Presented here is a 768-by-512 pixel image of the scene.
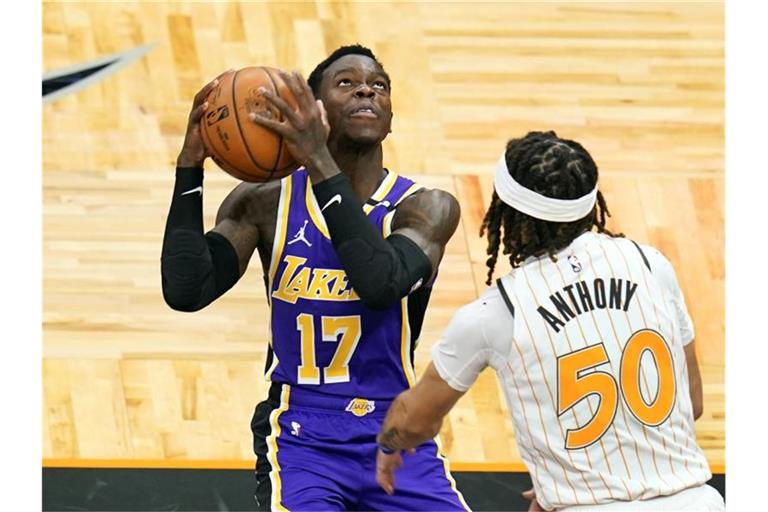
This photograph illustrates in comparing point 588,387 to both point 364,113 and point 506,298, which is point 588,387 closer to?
point 506,298

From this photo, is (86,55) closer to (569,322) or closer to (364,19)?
(364,19)

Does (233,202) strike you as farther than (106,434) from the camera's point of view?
No

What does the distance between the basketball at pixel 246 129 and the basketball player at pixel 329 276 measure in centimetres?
4

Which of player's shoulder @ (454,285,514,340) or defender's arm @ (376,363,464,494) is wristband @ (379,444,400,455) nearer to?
defender's arm @ (376,363,464,494)

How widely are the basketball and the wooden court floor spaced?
2.61m

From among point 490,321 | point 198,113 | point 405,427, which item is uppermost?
point 198,113

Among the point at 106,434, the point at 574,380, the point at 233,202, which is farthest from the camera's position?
the point at 106,434

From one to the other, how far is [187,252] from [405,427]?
100cm

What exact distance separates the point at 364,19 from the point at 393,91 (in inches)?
28.5

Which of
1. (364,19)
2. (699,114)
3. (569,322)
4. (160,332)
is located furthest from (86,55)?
(569,322)

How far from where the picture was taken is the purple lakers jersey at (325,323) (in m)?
4.24

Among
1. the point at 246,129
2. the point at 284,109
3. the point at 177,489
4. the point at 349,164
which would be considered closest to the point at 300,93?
the point at 284,109

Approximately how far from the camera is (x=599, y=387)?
10.8ft

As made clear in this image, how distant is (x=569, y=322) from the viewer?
3.33 m
